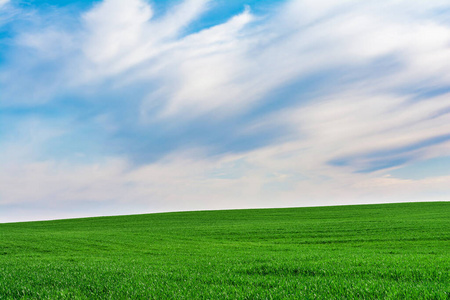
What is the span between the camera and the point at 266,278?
10.2 m

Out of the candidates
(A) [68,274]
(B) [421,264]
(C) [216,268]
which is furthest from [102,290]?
(B) [421,264]

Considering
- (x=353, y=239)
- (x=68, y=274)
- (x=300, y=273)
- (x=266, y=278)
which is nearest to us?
(x=266, y=278)

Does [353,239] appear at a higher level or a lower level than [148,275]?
lower

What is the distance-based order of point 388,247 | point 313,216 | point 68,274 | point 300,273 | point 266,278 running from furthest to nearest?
point 313,216 < point 388,247 < point 68,274 < point 300,273 < point 266,278

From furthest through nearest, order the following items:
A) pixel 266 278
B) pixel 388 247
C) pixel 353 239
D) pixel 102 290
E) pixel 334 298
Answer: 1. pixel 353 239
2. pixel 388 247
3. pixel 266 278
4. pixel 102 290
5. pixel 334 298

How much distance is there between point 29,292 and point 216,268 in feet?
19.6

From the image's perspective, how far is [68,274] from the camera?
1194cm

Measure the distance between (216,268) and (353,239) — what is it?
20.4 m

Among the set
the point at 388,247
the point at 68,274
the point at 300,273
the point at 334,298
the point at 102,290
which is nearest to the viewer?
the point at 334,298

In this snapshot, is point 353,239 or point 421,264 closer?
point 421,264

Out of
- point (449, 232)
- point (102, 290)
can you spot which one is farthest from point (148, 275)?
point (449, 232)

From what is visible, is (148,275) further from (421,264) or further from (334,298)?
(421,264)

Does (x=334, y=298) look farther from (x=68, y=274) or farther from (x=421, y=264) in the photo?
(x=68, y=274)

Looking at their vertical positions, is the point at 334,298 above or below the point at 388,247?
above
